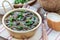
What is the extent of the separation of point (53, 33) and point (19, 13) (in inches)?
9.2

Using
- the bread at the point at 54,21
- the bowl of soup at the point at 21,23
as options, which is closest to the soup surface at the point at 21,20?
the bowl of soup at the point at 21,23

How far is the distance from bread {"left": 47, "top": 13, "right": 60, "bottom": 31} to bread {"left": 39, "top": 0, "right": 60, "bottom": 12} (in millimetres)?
65

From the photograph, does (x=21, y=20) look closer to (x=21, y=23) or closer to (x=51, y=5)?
(x=21, y=23)

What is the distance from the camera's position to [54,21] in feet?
3.36

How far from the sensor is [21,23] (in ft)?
3.05

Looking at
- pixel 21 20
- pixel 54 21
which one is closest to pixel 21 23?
pixel 21 20

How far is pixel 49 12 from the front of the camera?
115 centimetres

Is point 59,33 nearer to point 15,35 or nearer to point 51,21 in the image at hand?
point 51,21

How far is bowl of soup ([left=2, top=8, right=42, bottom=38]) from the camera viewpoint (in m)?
0.91

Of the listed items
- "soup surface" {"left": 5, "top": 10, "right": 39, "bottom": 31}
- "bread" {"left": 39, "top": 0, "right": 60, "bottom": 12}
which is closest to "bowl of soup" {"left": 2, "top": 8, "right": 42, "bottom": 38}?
"soup surface" {"left": 5, "top": 10, "right": 39, "bottom": 31}

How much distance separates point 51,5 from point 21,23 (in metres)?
0.28

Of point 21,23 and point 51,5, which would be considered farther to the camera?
point 51,5

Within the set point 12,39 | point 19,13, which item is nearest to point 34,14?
point 19,13

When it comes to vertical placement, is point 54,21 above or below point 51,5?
below
